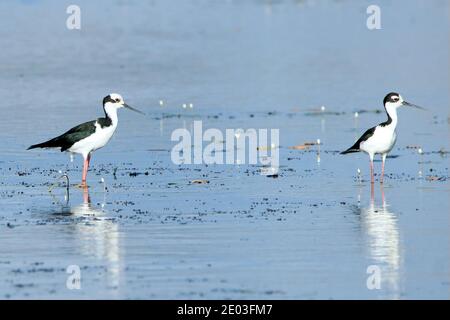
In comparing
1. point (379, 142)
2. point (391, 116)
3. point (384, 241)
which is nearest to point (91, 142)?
point (379, 142)

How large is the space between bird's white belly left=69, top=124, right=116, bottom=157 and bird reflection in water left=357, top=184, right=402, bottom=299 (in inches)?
201

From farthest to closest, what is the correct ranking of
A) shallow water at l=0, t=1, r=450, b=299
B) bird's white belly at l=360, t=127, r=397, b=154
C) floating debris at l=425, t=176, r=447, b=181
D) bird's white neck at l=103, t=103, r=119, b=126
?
bird's white neck at l=103, t=103, r=119, b=126 → bird's white belly at l=360, t=127, r=397, b=154 → floating debris at l=425, t=176, r=447, b=181 → shallow water at l=0, t=1, r=450, b=299

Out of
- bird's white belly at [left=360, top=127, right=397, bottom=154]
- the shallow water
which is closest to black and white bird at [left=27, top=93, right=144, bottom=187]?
the shallow water

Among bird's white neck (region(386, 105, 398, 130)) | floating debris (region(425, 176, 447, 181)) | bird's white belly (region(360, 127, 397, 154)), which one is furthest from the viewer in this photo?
bird's white neck (region(386, 105, 398, 130))

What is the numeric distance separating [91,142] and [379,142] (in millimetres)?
4876

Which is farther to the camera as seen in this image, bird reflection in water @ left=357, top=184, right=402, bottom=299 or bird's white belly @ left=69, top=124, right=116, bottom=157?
→ bird's white belly @ left=69, top=124, right=116, bottom=157

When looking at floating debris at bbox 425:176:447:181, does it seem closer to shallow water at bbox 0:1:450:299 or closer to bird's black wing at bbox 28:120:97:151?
shallow water at bbox 0:1:450:299

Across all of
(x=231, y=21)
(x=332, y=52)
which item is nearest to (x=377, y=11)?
(x=231, y=21)

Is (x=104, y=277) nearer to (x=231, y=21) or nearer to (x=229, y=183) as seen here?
(x=229, y=183)

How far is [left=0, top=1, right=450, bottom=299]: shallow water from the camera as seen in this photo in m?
13.8

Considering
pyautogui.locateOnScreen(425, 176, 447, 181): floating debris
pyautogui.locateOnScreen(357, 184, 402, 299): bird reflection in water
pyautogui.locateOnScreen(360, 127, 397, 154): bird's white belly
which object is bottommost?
pyautogui.locateOnScreen(357, 184, 402, 299): bird reflection in water

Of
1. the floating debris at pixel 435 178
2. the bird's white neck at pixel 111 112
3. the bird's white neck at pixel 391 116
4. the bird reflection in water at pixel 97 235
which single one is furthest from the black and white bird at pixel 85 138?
the floating debris at pixel 435 178

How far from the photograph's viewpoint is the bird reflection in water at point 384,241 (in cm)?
1344
